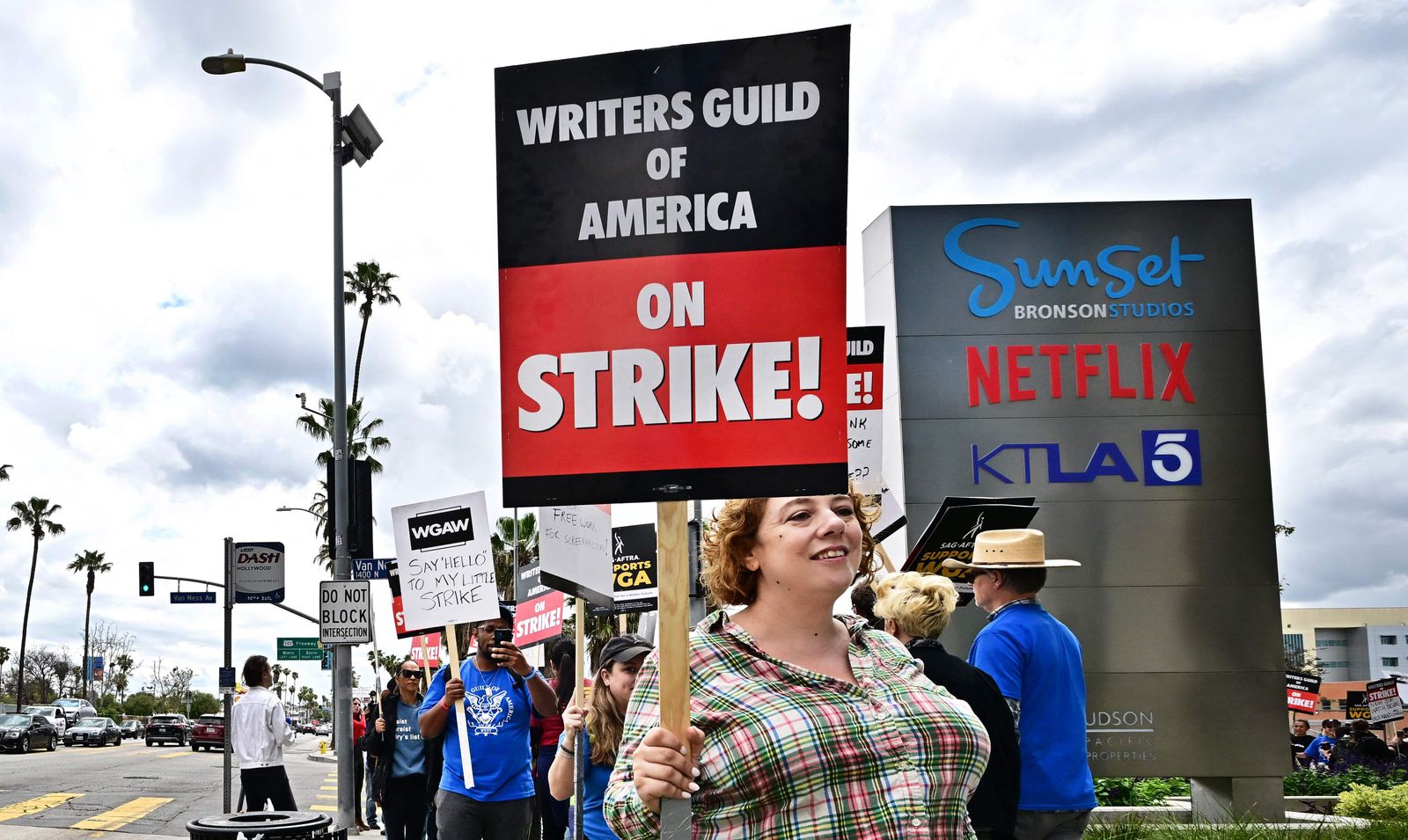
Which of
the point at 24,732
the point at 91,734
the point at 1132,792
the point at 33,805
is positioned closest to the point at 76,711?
the point at 91,734

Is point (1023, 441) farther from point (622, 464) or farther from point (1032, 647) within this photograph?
point (622, 464)

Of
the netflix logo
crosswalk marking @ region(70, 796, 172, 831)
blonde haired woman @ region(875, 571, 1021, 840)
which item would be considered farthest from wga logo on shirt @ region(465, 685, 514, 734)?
crosswalk marking @ region(70, 796, 172, 831)

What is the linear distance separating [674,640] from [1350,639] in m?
139

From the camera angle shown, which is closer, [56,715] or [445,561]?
[445,561]

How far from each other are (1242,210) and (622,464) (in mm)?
13347

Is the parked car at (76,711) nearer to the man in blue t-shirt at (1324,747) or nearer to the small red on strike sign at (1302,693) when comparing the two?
the small red on strike sign at (1302,693)

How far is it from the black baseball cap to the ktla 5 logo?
8762 millimetres

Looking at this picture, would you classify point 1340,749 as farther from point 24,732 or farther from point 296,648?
point 24,732

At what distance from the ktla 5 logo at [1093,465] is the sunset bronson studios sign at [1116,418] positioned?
19 mm

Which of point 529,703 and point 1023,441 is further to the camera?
point 1023,441

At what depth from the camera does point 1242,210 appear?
14.4m

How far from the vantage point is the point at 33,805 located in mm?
20016

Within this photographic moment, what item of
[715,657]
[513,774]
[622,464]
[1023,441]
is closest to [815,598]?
[715,657]

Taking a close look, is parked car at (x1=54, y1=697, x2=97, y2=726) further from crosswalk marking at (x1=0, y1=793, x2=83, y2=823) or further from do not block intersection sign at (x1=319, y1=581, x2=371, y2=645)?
do not block intersection sign at (x1=319, y1=581, x2=371, y2=645)
